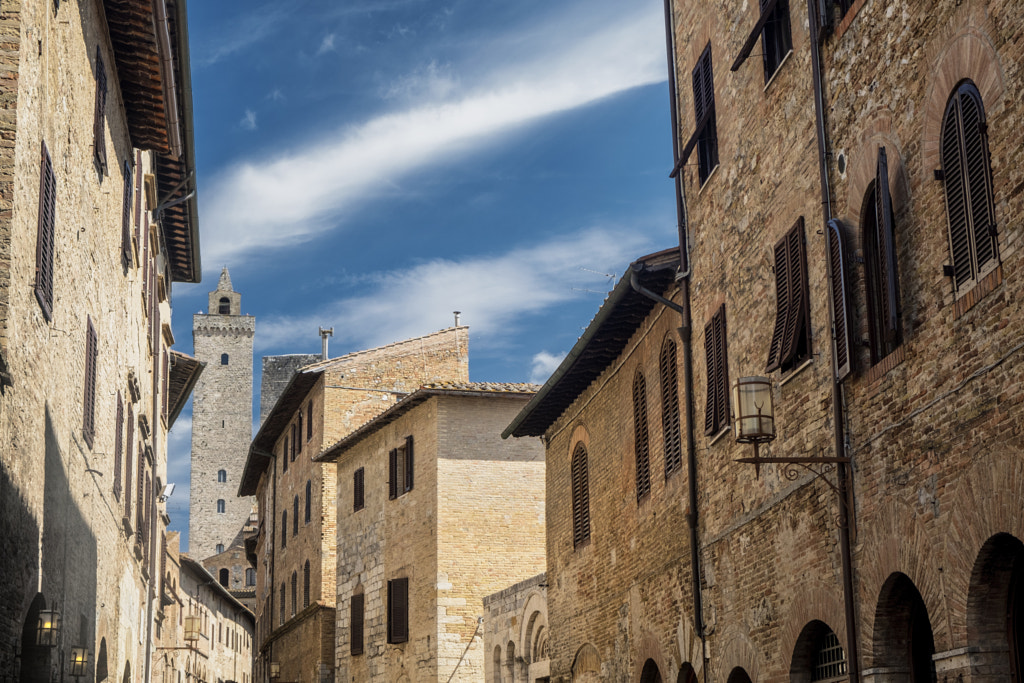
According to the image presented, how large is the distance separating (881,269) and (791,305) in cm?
149

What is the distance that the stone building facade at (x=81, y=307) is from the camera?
9156mm

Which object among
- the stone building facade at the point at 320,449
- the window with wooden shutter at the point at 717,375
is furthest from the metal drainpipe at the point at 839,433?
→ the stone building facade at the point at 320,449

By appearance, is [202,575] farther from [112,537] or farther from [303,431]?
[112,537]

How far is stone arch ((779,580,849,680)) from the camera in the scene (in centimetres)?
932

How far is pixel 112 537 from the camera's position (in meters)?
16.1

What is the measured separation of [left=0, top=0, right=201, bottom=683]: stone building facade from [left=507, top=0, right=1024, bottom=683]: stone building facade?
553 cm

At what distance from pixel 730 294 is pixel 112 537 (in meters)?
8.67

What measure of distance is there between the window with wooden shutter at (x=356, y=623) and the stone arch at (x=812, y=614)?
863 inches

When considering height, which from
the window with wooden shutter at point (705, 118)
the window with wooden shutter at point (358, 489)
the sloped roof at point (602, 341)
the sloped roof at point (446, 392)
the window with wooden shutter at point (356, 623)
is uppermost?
the sloped roof at point (446, 392)

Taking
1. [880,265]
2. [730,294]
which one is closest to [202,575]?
[730,294]

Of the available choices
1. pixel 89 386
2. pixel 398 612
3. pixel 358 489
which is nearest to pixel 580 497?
pixel 89 386

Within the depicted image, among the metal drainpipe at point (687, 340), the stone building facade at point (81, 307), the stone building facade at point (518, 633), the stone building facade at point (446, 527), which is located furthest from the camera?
the stone building facade at point (446, 527)

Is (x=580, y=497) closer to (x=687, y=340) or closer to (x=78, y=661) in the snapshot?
(x=687, y=340)

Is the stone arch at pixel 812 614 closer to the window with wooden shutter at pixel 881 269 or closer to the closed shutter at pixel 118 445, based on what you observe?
the window with wooden shutter at pixel 881 269
